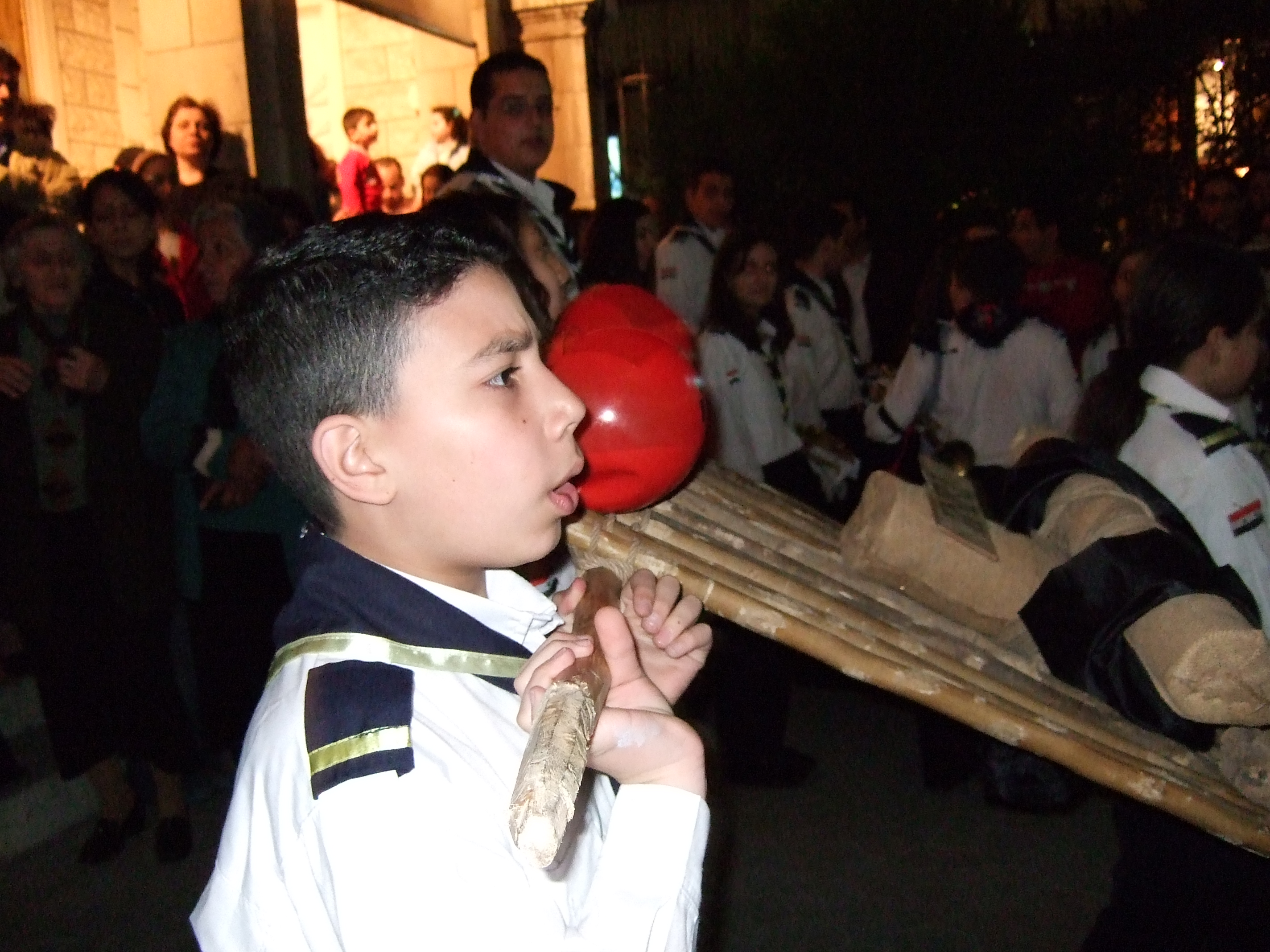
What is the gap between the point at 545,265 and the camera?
7.16 ft

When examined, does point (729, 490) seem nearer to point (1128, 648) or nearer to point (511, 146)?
point (1128, 648)

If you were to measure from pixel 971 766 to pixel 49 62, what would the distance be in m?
5.76

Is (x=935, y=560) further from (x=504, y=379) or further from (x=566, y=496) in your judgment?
(x=504, y=379)

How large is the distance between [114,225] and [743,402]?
7.23ft

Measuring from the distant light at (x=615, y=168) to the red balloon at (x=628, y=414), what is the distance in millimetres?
7887

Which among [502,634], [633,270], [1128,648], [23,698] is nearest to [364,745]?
[502,634]

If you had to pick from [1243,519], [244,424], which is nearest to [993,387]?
[1243,519]

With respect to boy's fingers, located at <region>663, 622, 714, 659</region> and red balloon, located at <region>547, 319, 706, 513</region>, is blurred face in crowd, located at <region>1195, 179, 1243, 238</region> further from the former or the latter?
boy's fingers, located at <region>663, 622, 714, 659</region>

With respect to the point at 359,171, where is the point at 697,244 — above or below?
below

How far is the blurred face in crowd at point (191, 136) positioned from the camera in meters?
5.22

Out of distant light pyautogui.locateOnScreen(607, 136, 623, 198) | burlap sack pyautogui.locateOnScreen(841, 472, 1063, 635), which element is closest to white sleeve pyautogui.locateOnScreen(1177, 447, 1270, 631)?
burlap sack pyautogui.locateOnScreen(841, 472, 1063, 635)

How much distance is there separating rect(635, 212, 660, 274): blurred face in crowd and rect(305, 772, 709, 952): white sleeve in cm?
478

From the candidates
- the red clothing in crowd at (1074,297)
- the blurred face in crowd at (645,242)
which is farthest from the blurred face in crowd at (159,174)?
the red clothing in crowd at (1074,297)

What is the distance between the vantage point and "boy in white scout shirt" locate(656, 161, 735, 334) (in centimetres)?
600
